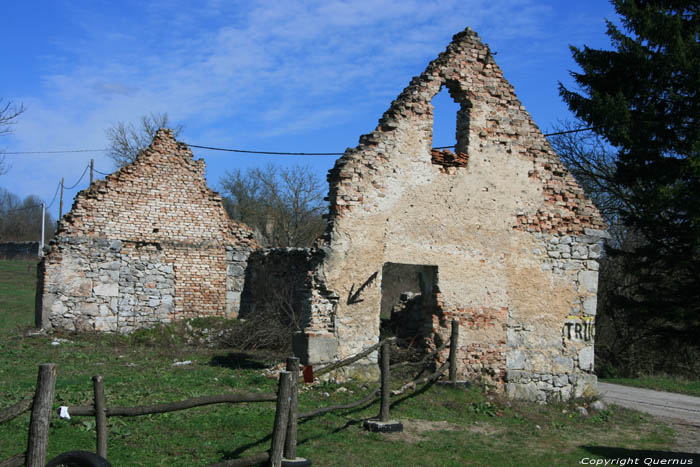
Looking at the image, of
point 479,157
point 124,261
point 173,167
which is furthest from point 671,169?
point 124,261

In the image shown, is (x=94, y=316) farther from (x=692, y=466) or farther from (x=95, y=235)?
(x=692, y=466)

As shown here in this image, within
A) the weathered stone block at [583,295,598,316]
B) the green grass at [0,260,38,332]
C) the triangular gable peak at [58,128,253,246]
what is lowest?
the green grass at [0,260,38,332]

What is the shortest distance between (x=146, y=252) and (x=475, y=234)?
953cm

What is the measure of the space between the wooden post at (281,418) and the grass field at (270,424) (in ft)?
2.96

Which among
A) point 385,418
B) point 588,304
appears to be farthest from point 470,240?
point 385,418

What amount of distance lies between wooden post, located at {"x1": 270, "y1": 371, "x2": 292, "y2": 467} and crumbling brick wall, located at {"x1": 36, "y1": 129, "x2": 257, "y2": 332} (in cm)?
1163

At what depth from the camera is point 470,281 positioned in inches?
450

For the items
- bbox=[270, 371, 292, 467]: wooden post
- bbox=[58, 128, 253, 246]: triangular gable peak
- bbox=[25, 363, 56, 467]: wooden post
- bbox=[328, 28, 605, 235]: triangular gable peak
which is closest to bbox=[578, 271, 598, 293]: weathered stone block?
bbox=[328, 28, 605, 235]: triangular gable peak

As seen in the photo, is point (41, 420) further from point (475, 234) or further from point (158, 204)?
point (158, 204)

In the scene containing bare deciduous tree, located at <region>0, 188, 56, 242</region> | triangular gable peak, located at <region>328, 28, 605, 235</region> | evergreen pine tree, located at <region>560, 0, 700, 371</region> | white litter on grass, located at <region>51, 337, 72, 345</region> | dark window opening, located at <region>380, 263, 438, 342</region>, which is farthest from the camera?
bare deciduous tree, located at <region>0, 188, 56, 242</region>

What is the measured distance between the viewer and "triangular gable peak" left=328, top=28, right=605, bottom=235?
428 inches

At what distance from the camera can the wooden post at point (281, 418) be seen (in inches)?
242

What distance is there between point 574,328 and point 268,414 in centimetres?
647

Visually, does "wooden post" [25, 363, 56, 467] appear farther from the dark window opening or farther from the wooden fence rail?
the dark window opening
